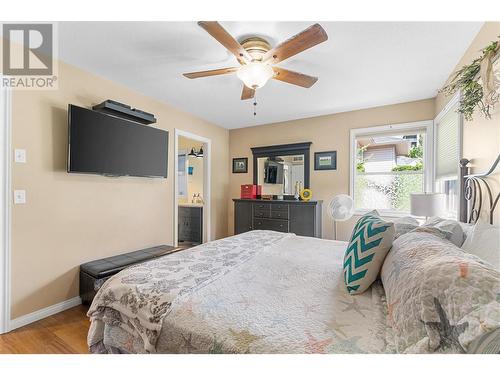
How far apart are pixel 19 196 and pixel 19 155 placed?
359mm

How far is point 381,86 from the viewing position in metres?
2.82

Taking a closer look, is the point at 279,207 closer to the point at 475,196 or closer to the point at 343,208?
the point at 343,208

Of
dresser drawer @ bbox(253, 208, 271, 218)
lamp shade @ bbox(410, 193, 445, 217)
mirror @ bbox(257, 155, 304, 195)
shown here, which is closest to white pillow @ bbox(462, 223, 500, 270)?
lamp shade @ bbox(410, 193, 445, 217)

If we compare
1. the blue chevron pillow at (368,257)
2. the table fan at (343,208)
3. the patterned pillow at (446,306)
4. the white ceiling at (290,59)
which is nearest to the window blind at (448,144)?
the white ceiling at (290,59)

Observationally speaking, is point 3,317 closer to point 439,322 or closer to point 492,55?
point 439,322

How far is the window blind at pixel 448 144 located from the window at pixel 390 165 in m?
0.24

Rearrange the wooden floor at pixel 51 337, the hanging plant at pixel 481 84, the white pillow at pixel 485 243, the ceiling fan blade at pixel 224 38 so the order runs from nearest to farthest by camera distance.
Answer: the white pillow at pixel 485 243
the hanging plant at pixel 481 84
the ceiling fan blade at pixel 224 38
the wooden floor at pixel 51 337

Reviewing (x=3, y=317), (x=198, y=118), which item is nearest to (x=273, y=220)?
(x=198, y=118)

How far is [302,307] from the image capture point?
1.03 metres

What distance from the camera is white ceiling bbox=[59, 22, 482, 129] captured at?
1.82 m

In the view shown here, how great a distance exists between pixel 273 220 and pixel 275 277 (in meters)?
2.53

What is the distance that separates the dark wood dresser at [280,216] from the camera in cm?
360

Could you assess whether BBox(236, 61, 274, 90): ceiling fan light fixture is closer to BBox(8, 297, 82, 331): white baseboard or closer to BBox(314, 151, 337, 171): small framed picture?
BBox(314, 151, 337, 171): small framed picture

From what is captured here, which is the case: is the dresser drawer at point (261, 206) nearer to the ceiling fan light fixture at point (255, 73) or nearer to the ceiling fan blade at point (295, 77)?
the ceiling fan blade at point (295, 77)
